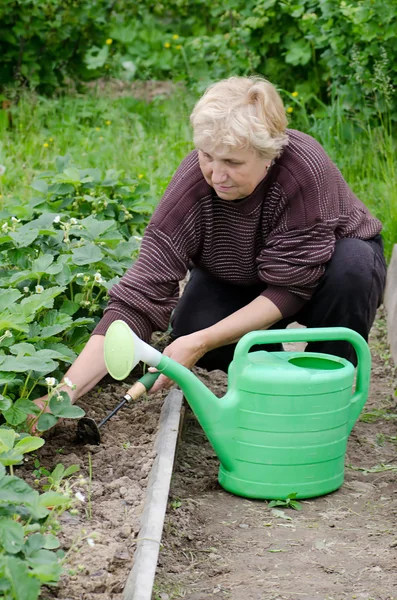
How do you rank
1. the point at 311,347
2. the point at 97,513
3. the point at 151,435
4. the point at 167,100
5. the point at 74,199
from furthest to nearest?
the point at 167,100
the point at 74,199
the point at 311,347
the point at 151,435
the point at 97,513

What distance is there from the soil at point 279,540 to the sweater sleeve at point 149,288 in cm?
45

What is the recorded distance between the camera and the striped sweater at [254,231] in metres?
2.69

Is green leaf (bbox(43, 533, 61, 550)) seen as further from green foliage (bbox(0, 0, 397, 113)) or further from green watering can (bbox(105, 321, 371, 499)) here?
green foliage (bbox(0, 0, 397, 113))

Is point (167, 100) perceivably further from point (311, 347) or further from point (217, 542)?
point (217, 542)

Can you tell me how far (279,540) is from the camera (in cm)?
238

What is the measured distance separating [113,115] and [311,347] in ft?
9.99

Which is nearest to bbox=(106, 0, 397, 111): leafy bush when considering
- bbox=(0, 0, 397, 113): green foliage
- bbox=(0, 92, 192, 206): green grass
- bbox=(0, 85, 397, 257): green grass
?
bbox=(0, 0, 397, 113): green foliage

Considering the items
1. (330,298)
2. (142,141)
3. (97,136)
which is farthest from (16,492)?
(97,136)

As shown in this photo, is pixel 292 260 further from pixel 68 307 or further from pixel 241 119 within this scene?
pixel 68 307

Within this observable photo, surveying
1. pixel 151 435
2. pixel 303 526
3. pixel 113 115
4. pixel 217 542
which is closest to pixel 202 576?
pixel 217 542

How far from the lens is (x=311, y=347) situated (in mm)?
3047

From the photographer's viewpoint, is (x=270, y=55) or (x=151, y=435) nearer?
(x=151, y=435)

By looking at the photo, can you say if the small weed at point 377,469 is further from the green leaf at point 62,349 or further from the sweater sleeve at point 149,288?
Result: the green leaf at point 62,349

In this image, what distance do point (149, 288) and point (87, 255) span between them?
0.31 m
